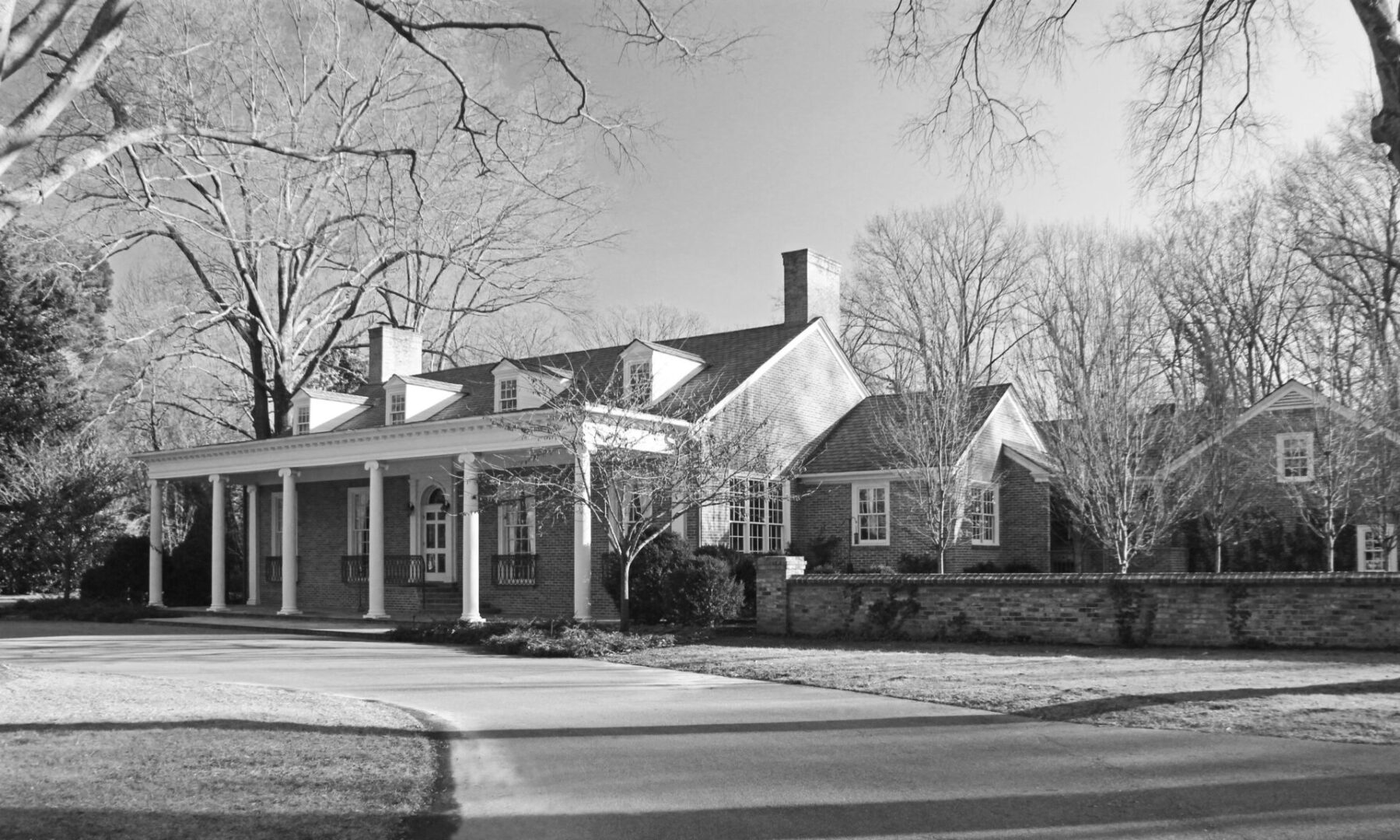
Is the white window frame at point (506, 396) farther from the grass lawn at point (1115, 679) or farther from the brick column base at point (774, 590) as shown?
the grass lawn at point (1115, 679)

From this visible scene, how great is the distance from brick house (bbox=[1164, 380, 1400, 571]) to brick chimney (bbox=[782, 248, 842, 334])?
9.74 m

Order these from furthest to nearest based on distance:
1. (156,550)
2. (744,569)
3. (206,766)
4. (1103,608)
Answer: (156,550) → (744,569) → (1103,608) → (206,766)

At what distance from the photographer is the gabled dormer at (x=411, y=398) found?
2823 cm

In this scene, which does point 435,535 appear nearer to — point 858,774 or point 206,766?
point 206,766

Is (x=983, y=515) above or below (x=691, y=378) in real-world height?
below

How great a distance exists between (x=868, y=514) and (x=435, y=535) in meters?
10.8

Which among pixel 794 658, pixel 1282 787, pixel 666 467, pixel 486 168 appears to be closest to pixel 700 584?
pixel 666 467

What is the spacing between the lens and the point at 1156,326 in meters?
35.6

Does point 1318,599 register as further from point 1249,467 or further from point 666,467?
point 1249,467

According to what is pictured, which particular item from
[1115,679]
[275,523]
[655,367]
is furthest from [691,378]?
[1115,679]

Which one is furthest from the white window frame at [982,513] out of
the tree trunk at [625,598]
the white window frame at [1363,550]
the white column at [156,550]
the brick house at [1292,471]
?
the white column at [156,550]

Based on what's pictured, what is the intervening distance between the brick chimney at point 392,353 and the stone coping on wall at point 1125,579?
61.8 ft

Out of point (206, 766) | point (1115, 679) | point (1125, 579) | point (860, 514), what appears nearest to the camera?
point (206, 766)

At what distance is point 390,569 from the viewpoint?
2878cm
